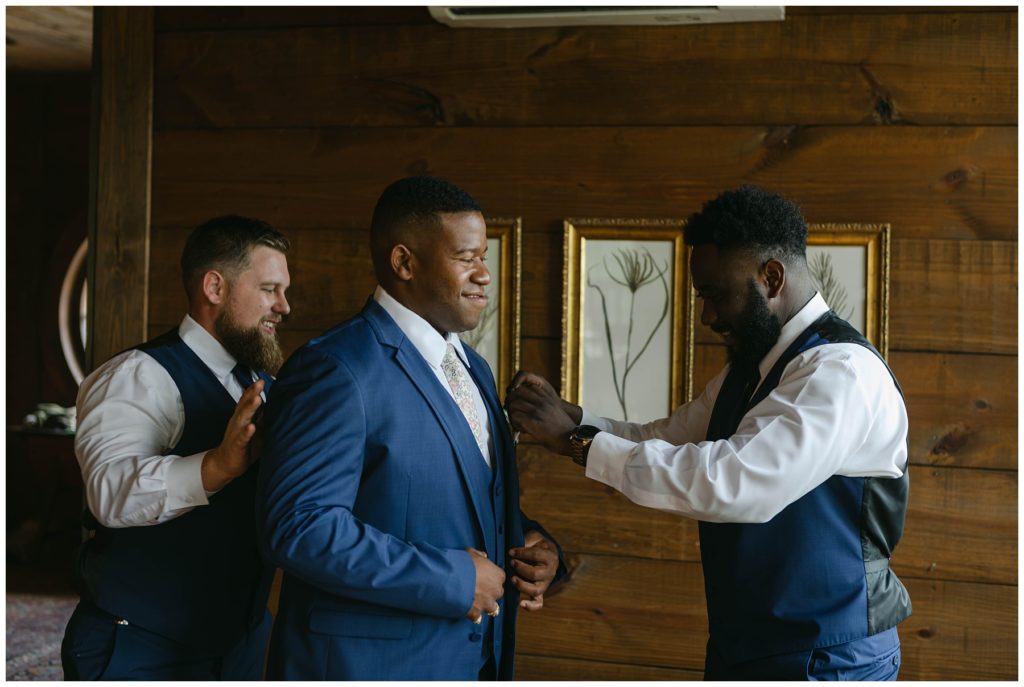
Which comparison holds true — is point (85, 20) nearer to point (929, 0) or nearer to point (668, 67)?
point (668, 67)

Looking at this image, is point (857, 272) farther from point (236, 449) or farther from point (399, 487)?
point (236, 449)

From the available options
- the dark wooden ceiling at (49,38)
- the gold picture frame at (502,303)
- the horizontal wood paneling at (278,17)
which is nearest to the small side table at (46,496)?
the dark wooden ceiling at (49,38)

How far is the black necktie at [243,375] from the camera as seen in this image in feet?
7.50

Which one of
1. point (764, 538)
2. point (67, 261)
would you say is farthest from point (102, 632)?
point (67, 261)

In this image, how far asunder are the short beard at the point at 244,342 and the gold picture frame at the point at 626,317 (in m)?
1.11

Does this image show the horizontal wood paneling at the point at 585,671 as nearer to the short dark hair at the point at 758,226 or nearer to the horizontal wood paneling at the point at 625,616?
the horizontal wood paneling at the point at 625,616

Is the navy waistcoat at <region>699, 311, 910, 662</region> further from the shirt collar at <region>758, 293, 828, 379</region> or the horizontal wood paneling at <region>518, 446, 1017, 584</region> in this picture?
the horizontal wood paneling at <region>518, 446, 1017, 584</region>

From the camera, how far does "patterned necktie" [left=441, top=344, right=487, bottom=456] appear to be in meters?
1.93

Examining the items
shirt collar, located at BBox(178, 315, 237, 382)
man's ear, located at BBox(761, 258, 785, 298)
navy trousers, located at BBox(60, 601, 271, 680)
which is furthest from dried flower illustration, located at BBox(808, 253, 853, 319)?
navy trousers, located at BBox(60, 601, 271, 680)

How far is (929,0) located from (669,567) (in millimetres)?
1925

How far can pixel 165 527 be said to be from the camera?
2080mm

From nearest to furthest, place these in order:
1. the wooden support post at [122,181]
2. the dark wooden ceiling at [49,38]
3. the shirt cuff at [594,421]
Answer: the shirt cuff at [594,421], the wooden support post at [122,181], the dark wooden ceiling at [49,38]

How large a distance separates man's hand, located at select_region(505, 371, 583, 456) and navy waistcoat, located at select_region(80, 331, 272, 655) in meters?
0.61

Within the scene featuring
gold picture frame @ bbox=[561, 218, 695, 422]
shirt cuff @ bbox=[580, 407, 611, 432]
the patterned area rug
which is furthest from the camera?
the patterned area rug
